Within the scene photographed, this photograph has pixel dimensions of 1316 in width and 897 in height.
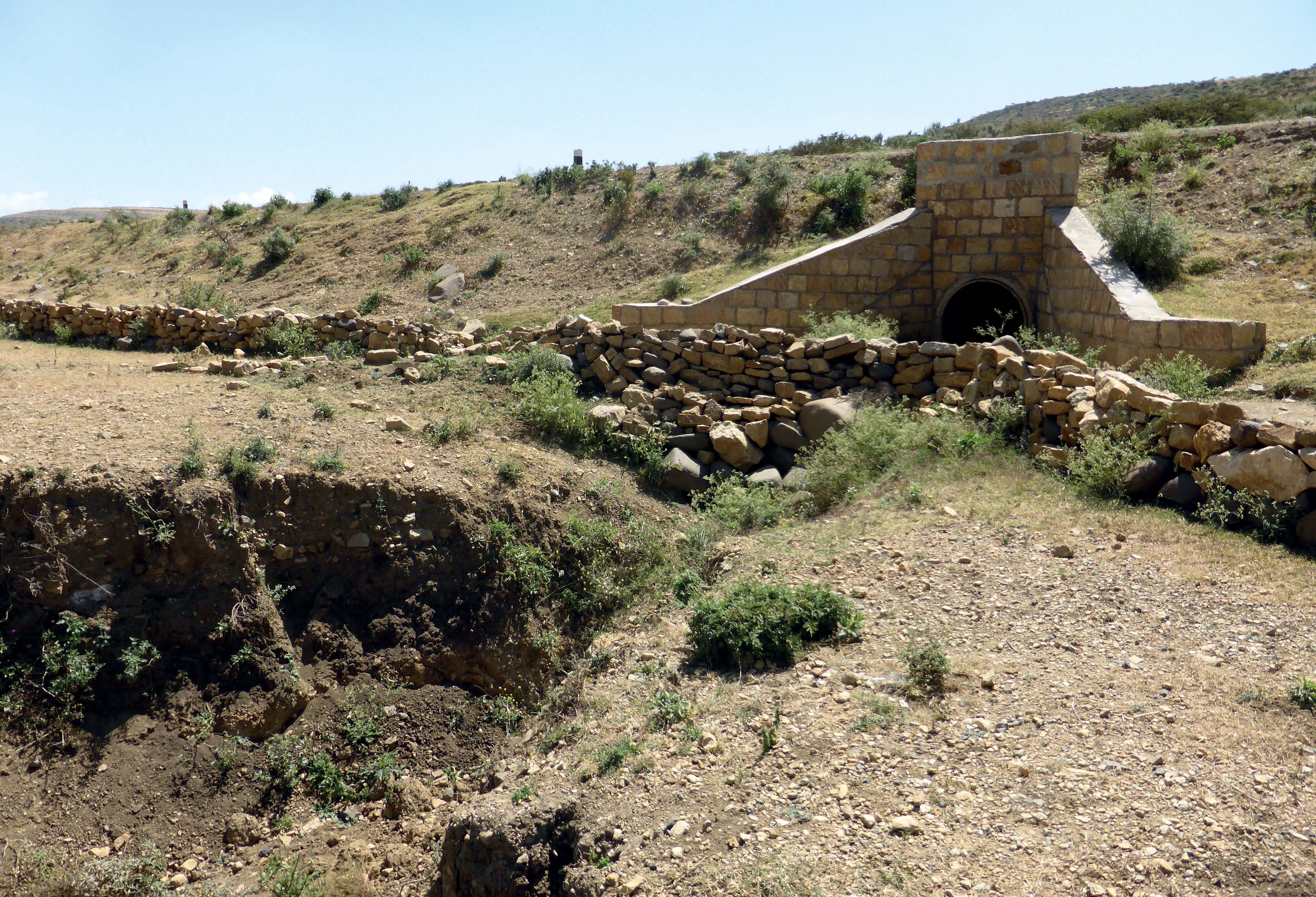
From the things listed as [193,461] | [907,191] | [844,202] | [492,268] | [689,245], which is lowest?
[193,461]

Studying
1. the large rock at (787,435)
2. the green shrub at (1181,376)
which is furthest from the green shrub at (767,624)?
the green shrub at (1181,376)

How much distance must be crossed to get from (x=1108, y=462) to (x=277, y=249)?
19.3 metres

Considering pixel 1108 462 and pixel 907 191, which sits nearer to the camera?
pixel 1108 462

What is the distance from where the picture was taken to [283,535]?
20.6 ft

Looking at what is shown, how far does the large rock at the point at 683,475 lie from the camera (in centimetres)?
830

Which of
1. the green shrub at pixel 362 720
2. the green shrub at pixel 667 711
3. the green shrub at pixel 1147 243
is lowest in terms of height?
the green shrub at pixel 362 720

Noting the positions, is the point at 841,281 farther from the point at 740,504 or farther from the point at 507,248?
the point at 507,248

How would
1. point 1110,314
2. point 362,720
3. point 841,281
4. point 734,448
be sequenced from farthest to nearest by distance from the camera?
point 841,281, point 1110,314, point 734,448, point 362,720

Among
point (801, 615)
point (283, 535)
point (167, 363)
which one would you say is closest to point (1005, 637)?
point (801, 615)

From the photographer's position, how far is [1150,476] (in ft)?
21.6

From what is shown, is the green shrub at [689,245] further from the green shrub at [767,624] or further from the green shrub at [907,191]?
the green shrub at [767,624]

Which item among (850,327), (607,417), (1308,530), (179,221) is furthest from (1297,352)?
(179,221)

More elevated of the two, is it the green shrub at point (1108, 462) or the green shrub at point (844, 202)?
the green shrub at point (844, 202)

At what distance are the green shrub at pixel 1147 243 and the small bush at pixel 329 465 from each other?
9.49 metres
